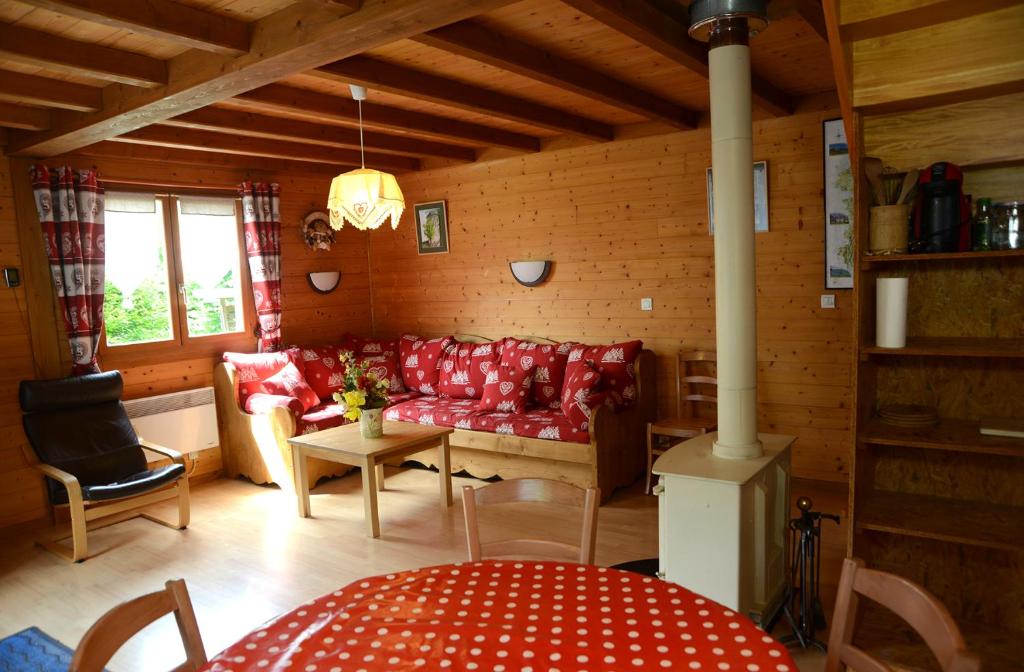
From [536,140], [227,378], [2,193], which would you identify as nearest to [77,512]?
[227,378]

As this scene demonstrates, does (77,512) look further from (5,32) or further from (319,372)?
(5,32)

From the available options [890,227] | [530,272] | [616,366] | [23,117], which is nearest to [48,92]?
[23,117]

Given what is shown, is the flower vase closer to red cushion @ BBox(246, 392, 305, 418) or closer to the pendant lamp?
red cushion @ BBox(246, 392, 305, 418)

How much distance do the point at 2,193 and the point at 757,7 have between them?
433 cm

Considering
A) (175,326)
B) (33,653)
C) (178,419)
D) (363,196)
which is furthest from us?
(175,326)

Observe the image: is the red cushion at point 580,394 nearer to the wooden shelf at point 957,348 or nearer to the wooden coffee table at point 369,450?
the wooden coffee table at point 369,450

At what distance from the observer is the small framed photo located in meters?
5.93

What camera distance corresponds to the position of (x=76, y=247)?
4.35 m

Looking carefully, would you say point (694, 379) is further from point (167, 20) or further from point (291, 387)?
point (167, 20)

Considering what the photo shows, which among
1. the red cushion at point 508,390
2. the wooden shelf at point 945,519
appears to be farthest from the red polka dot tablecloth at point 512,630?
the red cushion at point 508,390

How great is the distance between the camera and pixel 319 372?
548cm

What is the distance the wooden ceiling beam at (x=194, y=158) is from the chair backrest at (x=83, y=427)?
4.77ft

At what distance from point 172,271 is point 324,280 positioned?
129cm

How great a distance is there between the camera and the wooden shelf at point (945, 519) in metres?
2.07
